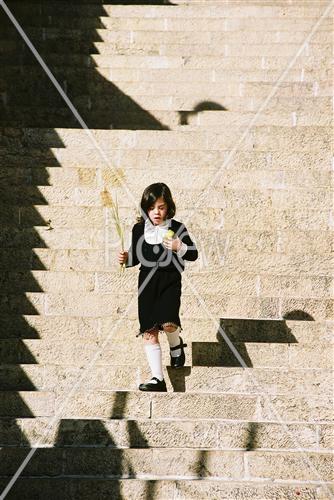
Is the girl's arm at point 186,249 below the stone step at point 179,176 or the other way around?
below

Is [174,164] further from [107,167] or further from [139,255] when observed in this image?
[139,255]

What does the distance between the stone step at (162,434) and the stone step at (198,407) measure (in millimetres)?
277

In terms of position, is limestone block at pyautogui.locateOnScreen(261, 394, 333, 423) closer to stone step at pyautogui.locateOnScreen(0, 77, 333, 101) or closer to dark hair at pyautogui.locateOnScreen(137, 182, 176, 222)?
dark hair at pyautogui.locateOnScreen(137, 182, 176, 222)

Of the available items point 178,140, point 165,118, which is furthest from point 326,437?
point 165,118

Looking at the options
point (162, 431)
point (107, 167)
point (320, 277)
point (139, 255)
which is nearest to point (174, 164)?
point (107, 167)

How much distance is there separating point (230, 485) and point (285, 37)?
303 inches

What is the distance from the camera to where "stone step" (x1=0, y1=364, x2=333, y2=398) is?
22.1ft

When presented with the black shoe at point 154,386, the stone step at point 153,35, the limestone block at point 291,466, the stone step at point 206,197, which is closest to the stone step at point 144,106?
the stone step at point 153,35

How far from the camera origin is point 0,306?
26.0 ft

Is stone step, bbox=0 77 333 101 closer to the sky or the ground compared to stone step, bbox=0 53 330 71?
closer to the ground

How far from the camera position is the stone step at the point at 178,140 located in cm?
975

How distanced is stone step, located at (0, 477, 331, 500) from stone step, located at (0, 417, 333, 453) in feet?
1.20

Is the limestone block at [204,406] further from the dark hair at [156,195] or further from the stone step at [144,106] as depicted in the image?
the stone step at [144,106]

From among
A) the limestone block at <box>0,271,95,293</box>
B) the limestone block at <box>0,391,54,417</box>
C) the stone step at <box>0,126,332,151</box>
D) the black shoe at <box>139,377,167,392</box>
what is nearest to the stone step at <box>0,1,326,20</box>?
the stone step at <box>0,126,332,151</box>
